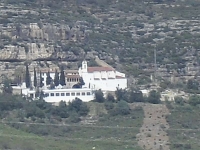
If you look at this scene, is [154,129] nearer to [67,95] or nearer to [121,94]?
[121,94]

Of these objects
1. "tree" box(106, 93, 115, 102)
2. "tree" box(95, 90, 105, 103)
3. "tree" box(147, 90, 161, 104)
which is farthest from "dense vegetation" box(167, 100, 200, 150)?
"tree" box(95, 90, 105, 103)

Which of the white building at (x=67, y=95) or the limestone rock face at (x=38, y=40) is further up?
the limestone rock face at (x=38, y=40)

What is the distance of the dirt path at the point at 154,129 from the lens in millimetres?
102312

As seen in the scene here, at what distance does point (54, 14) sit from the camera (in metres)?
128

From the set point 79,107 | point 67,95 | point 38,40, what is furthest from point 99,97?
point 38,40

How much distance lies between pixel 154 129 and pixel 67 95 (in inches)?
303

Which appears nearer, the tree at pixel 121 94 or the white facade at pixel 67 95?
the white facade at pixel 67 95

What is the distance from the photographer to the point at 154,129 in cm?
10481

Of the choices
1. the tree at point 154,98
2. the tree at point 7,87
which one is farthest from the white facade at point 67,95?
the tree at point 154,98

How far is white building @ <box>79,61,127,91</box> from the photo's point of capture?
374 feet

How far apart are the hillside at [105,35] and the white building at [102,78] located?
2712 millimetres

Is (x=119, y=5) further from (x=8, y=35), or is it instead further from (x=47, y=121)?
(x=47, y=121)

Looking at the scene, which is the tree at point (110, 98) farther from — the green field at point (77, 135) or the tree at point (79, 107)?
the green field at point (77, 135)

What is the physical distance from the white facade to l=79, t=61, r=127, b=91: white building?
148 centimetres
